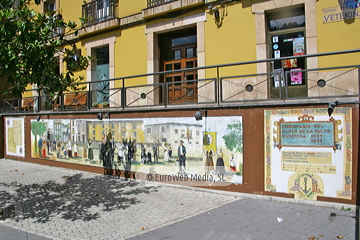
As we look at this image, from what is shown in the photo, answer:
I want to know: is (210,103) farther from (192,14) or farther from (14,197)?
(14,197)

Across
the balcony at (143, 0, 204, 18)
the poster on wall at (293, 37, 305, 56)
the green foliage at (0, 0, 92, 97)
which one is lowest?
the green foliage at (0, 0, 92, 97)

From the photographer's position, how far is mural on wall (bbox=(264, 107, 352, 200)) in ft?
18.5

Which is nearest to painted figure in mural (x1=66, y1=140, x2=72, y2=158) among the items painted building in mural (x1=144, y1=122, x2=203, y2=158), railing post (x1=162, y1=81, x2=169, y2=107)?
painted building in mural (x1=144, y1=122, x2=203, y2=158)

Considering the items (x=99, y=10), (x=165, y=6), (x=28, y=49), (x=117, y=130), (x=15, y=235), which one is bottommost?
Answer: (x=15, y=235)

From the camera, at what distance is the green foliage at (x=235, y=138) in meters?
6.74

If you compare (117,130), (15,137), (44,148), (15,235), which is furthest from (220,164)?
(15,137)

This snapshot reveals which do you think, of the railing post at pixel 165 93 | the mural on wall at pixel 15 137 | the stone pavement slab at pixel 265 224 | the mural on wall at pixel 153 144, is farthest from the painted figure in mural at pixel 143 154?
the mural on wall at pixel 15 137

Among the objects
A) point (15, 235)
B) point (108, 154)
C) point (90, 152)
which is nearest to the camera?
point (15, 235)

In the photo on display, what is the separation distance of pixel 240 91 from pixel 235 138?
129cm

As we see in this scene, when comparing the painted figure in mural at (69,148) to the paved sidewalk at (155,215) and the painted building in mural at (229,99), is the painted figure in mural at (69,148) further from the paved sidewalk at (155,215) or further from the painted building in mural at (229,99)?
the paved sidewalk at (155,215)

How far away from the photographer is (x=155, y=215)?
568cm

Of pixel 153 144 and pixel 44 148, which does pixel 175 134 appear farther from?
pixel 44 148

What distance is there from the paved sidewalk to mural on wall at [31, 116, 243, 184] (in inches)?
27.7

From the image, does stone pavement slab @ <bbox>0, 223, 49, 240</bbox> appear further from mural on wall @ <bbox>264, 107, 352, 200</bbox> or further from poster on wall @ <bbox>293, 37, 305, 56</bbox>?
poster on wall @ <bbox>293, 37, 305, 56</bbox>
